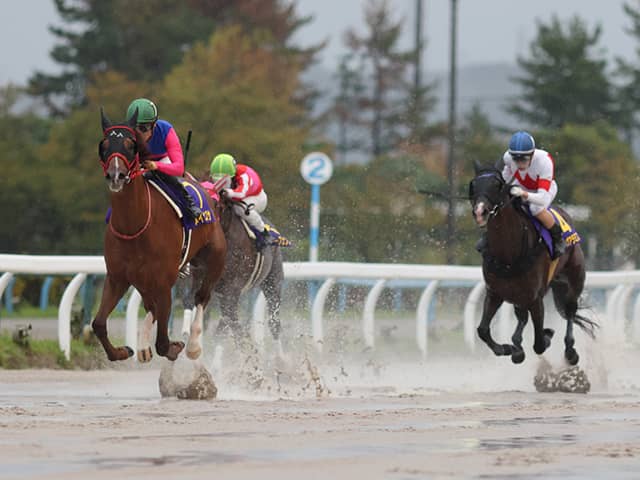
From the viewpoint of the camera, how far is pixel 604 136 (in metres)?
49.6

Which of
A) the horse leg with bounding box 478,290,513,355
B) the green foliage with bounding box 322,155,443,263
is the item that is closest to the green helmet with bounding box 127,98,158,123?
the horse leg with bounding box 478,290,513,355

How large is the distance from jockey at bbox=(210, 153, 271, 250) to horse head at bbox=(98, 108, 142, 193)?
3.47 metres

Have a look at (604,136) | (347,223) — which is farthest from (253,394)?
(604,136)

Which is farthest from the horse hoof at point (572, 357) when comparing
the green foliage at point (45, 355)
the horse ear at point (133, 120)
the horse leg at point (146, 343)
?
the horse ear at point (133, 120)

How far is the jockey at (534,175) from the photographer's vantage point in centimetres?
1327

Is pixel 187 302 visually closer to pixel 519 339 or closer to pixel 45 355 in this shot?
pixel 45 355

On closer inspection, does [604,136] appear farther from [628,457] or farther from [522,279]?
[628,457]

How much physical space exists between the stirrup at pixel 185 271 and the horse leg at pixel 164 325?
65 centimetres

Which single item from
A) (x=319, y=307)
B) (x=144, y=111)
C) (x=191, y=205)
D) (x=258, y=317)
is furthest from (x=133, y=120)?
(x=319, y=307)

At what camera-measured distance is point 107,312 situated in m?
11.3

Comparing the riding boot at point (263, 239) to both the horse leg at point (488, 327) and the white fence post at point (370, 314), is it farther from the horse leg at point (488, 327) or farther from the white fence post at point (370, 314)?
the white fence post at point (370, 314)

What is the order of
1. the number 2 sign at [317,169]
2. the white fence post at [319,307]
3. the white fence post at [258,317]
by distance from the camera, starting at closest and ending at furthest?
the white fence post at [258,317] → the white fence post at [319,307] → the number 2 sign at [317,169]

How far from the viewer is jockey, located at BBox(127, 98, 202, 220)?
11516mm

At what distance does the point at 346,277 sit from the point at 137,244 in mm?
6222
